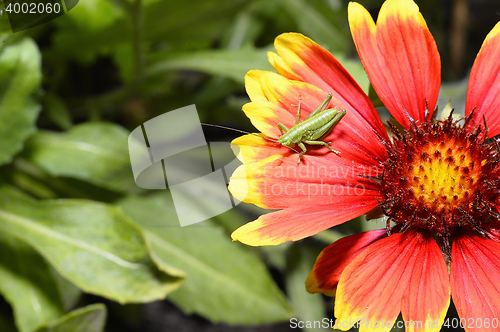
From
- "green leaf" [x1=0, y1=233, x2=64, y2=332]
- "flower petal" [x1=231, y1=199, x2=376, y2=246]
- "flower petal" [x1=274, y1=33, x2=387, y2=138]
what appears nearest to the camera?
"flower petal" [x1=231, y1=199, x2=376, y2=246]

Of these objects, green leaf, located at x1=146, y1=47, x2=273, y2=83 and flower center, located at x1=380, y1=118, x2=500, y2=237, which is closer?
flower center, located at x1=380, y1=118, x2=500, y2=237

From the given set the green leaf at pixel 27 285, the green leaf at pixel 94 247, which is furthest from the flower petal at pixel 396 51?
the green leaf at pixel 27 285

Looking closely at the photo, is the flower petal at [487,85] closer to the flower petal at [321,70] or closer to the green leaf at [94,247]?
the flower petal at [321,70]

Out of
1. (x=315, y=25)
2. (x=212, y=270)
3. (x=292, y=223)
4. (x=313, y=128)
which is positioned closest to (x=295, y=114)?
(x=313, y=128)

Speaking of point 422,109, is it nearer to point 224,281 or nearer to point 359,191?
point 359,191

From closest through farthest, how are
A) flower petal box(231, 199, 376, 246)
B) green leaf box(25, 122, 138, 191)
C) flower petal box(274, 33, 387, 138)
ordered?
flower petal box(231, 199, 376, 246) → flower petal box(274, 33, 387, 138) → green leaf box(25, 122, 138, 191)

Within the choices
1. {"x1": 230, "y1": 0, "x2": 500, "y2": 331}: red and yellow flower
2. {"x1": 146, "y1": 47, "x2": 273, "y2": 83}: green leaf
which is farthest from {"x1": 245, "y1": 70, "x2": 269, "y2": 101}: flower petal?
{"x1": 146, "y1": 47, "x2": 273, "y2": 83}: green leaf

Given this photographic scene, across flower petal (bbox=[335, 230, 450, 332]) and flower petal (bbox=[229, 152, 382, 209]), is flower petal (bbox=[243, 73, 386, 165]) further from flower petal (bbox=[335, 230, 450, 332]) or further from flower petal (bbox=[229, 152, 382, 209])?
flower petal (bbox=[335, 230, 450, 332])
